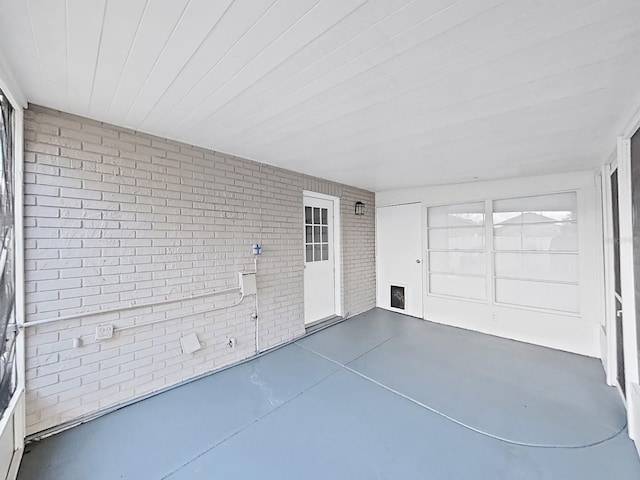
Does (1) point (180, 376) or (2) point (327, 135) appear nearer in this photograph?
(2) point (327, 135)

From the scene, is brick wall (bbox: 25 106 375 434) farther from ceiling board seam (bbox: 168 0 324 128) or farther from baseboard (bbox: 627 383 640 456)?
baseboard (bbox: 627 383 640 456)

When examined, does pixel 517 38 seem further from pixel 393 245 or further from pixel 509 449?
pixel 393 245

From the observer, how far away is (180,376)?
2688 mm

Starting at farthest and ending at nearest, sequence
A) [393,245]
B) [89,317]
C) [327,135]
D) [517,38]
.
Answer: [393,245], [327,135], [89,317], [517,38]

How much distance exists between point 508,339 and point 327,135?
3926 mm

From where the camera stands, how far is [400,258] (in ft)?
17.1

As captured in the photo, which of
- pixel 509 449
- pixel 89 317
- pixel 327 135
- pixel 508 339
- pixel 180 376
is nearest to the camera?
pixel 509 449

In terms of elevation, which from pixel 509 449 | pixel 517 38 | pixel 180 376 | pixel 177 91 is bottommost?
pixel 509 449

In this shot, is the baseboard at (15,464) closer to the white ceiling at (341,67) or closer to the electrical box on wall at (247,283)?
the electrical box on wall at (247,283)

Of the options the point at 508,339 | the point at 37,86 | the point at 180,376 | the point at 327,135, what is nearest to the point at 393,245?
the point at 508,339

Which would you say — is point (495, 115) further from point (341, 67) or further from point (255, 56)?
point (255, 56)

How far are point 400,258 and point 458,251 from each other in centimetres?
104

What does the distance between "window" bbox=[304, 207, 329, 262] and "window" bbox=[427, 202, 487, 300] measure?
192cm

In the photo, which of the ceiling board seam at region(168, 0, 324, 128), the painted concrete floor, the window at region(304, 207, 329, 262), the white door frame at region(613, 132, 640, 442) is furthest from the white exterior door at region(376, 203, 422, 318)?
the ceiling board seam at region(168, 0, 324, 128)
